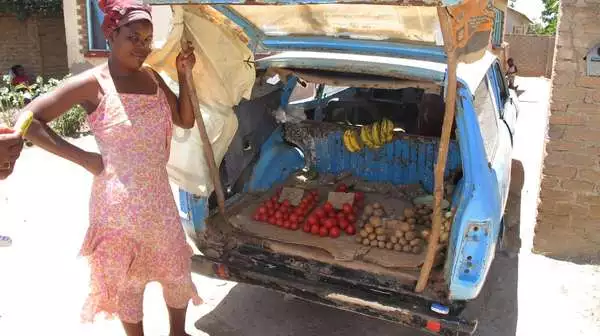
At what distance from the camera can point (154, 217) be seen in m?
2.89

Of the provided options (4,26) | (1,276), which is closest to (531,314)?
(1,276)

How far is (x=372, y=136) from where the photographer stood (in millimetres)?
4402

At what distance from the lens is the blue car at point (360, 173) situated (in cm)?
293

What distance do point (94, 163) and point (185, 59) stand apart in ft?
2.64

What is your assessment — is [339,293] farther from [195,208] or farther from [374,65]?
[374,65]

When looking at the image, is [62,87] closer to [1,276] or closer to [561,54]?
[1,276]

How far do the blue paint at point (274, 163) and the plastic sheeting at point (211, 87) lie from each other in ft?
2.80

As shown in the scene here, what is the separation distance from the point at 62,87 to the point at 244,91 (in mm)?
1222

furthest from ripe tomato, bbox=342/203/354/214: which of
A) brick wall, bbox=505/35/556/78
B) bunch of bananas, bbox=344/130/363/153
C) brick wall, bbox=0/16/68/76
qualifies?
brick wall, bbox=505/35/556/78

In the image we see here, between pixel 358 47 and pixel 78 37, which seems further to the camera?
pixel 78 37

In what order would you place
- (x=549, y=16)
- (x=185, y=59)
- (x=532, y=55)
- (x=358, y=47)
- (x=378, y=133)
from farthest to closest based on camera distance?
1. (x=549, y=16)
2. (x=532, y=55)
3. (x=378, y=133)
4. (x=358, y=47)
5. (x=185, y=59)

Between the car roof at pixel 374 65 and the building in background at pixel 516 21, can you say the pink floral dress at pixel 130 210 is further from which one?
the building in background at pixel 516 21

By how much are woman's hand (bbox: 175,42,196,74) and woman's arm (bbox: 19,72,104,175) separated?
1.88ft

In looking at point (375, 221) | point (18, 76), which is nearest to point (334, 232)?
point (375, 221)
